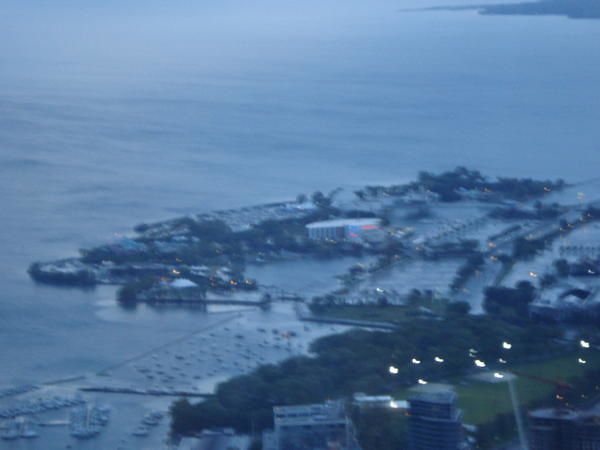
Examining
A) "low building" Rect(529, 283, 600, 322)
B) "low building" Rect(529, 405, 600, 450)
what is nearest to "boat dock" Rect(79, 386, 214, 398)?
"low building" Rect(529, 405, 600, 450)

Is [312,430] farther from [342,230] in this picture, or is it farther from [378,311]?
[342,230]

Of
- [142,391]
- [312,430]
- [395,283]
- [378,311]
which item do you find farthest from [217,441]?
[395,283]

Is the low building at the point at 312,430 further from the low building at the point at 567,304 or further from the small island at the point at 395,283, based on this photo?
the low building at the point at 567,304

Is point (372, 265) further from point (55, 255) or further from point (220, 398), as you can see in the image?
point (220, 398)

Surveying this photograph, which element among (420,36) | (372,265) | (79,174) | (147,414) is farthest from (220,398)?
(420,36)

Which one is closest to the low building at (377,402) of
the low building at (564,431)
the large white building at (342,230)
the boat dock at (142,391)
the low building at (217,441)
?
the low building at (217,441)

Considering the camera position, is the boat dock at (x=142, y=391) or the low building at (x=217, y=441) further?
the boat dock at (x=142, y=391)
